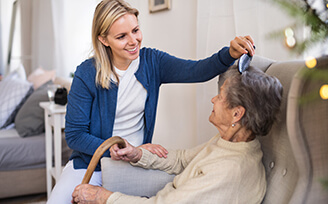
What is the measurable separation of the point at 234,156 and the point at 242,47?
410 mm

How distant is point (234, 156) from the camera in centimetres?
116

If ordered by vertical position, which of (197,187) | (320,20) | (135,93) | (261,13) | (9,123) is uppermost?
(261,13)

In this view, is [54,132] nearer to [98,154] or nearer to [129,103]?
[129,103]

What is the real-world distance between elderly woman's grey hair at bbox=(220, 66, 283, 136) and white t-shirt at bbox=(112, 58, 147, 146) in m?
0.58

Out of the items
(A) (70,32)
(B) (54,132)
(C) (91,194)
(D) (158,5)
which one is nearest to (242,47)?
(C) (91,194)

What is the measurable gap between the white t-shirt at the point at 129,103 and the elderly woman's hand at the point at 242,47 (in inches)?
19.3

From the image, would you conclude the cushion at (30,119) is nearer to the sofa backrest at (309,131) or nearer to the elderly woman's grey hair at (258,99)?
the elderly woman's grey hair at (258,99)

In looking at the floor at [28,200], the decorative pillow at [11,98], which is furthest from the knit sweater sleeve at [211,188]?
the decorative pillow at [11,98]

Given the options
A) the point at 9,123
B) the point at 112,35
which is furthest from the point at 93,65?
the point at 9,123

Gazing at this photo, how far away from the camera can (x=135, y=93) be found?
163cm

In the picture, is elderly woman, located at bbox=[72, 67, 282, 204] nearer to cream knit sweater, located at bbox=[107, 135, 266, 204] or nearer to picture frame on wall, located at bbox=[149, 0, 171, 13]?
cream knit sweater, located at bbox=[107, 135, 266, 204]

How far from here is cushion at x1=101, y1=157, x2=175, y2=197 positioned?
54.9 inches

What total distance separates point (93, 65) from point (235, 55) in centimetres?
64

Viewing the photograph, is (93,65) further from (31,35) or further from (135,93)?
(31,35)
